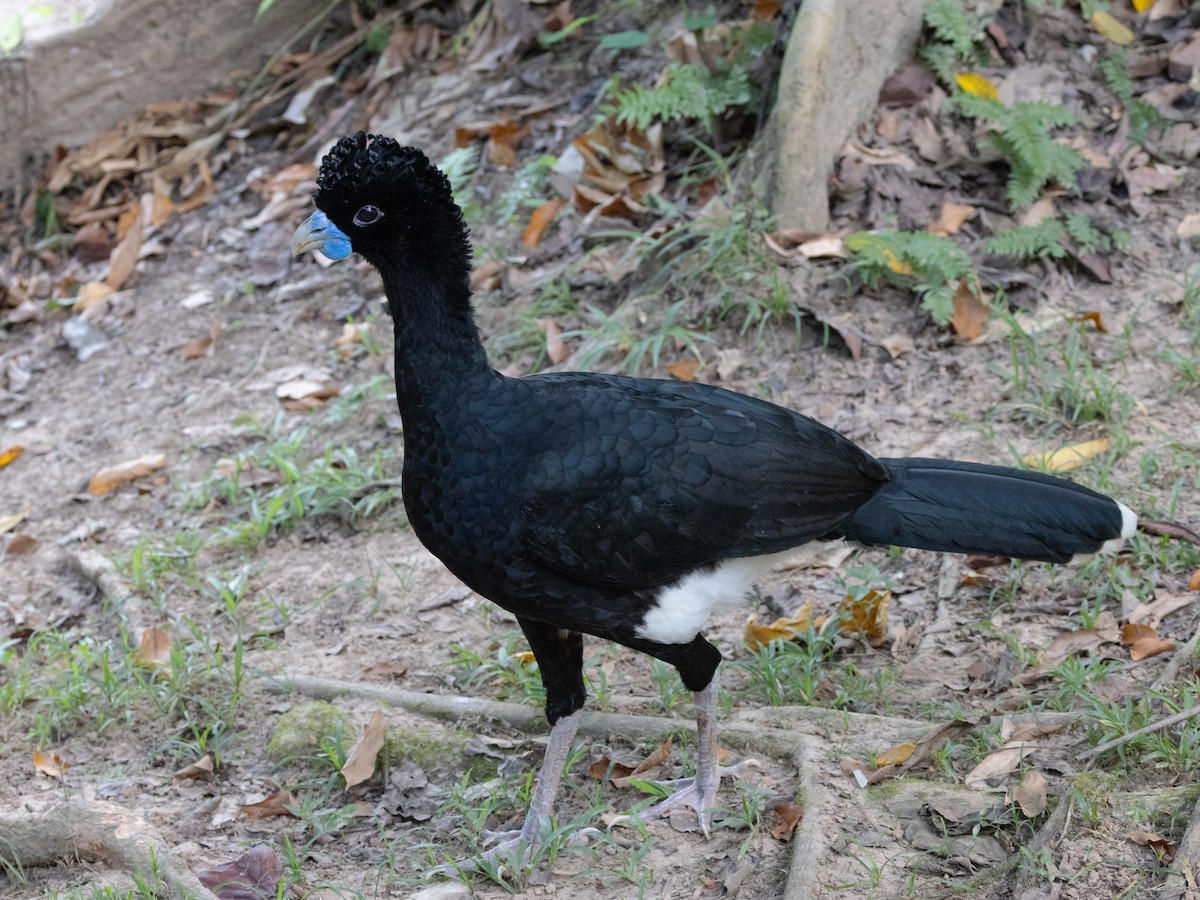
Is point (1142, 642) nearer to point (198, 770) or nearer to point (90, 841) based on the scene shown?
point (198, 770)

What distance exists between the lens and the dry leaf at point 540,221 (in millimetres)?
6438

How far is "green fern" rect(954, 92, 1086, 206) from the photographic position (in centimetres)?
557

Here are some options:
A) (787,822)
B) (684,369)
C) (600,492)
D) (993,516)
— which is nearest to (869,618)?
(993,516)

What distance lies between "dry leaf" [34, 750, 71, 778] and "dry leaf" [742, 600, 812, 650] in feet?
7.51

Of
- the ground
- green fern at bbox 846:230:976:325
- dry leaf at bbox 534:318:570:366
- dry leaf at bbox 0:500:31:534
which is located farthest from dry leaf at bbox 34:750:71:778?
green fern at bbox 846:230:976:325

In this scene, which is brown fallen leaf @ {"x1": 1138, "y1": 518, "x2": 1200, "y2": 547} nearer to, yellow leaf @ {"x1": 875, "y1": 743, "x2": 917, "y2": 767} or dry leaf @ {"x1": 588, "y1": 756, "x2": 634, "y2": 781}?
yellow leaf @ {"x1": 875, "y1": 743, "x2": 917, "y2": 767}

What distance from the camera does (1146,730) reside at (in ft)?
10.0

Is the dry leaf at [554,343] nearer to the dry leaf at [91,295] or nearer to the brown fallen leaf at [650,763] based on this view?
the brown fallen leaf at [650,763]

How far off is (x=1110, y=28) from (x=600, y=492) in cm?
465

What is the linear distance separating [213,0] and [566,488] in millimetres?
6717

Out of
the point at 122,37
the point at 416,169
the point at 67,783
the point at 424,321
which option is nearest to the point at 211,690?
the point at 67,783

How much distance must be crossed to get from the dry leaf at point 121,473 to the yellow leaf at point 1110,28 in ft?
17.2

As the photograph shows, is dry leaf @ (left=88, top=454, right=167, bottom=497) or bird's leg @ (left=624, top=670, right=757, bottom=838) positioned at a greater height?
bird's leg @ (left=624, top=670, right=757, bottom=838)

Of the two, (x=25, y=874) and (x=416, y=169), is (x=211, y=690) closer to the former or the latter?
(x=25, y=874)
